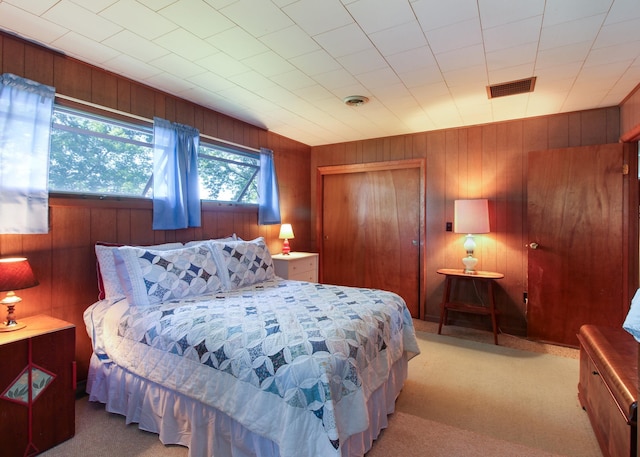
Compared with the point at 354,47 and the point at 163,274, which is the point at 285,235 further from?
the point at 354,47

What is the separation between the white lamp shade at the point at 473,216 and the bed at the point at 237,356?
5.19 feet

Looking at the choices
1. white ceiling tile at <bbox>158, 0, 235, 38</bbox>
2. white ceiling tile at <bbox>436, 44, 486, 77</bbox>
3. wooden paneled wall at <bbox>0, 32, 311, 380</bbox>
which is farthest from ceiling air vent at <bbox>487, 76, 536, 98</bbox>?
wooden paneled wall at <bbox>0, 32, 311, 380</bbox>

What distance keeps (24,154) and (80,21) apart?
0.87 m

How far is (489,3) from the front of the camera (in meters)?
1.71

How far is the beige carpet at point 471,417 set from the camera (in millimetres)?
1796

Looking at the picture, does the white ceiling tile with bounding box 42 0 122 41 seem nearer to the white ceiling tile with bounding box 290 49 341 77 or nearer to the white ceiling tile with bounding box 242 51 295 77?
the white ceiling tile with bounding box 242 51 295 77

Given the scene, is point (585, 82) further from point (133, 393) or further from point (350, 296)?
point (133, 393)

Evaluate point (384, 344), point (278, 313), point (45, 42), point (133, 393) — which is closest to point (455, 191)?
point (384, 344)

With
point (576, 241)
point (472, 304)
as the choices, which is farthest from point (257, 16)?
point (472, 304)

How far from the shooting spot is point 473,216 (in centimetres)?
353

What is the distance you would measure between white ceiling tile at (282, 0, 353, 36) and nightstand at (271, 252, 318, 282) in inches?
95.2

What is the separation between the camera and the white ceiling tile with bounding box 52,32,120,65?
6.83 feet

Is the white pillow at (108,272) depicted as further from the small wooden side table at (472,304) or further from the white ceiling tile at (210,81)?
the small wooden side table at (472,304)

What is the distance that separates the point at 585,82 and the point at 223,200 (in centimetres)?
341
